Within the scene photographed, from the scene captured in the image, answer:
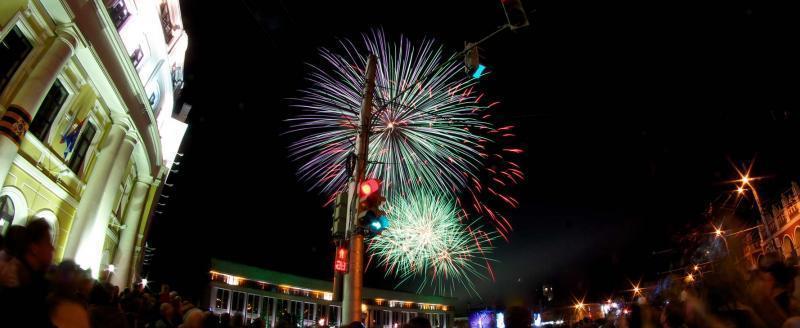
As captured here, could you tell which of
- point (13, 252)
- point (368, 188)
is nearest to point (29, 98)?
point (368, 188)

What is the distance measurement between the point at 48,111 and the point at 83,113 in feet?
6.74

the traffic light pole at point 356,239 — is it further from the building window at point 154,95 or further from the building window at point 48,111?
the building window at point 154,95

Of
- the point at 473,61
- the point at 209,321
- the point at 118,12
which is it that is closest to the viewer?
the point at 209,321

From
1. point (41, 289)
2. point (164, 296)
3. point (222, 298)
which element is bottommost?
point (41, 289)

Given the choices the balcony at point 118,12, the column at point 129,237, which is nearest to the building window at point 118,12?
the balcony at point 118,12

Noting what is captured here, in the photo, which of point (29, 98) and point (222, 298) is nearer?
point (29, 98)

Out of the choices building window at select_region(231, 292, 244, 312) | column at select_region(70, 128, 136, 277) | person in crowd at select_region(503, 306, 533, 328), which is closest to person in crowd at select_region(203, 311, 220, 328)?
person in crowd at select_region(503, 306, 533, 328)

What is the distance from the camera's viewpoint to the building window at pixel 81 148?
20.1m

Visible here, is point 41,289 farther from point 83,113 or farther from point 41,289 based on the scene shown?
point 83,113

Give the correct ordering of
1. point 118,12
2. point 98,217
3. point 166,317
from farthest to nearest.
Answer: point 98,217, point 118,12, point 166,317

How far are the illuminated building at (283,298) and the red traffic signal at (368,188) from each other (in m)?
39.3

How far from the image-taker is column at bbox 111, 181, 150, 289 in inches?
1065

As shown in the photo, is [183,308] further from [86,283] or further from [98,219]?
[98,219]

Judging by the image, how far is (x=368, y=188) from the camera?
27.8 ft
